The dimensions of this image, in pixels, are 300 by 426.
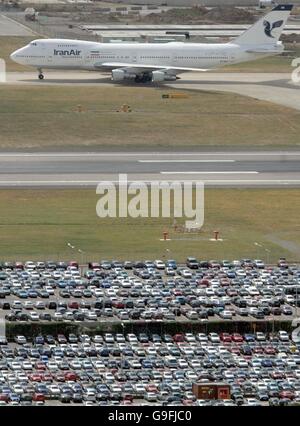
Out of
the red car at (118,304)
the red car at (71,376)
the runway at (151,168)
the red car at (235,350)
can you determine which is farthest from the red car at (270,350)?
the runway at (151,168)

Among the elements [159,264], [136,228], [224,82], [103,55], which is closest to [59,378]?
[159,264]

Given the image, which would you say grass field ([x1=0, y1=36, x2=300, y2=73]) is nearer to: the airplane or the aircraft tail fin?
the aircraft tail fin

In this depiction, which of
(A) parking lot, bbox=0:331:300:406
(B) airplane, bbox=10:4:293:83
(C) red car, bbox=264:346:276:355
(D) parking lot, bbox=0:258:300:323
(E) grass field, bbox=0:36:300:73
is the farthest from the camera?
(E) grass field, bbox=0:36:300:73

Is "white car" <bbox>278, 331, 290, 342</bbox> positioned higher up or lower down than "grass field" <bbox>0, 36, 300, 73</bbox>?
lower down

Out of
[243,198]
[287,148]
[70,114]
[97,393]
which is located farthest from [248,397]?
[70,114]

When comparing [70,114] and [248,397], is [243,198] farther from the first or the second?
[248,397]

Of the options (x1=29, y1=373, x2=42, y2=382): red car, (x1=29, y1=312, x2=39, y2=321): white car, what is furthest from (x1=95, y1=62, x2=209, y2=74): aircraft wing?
(x1=29, y1=373, x2=42, y2=382): red car
